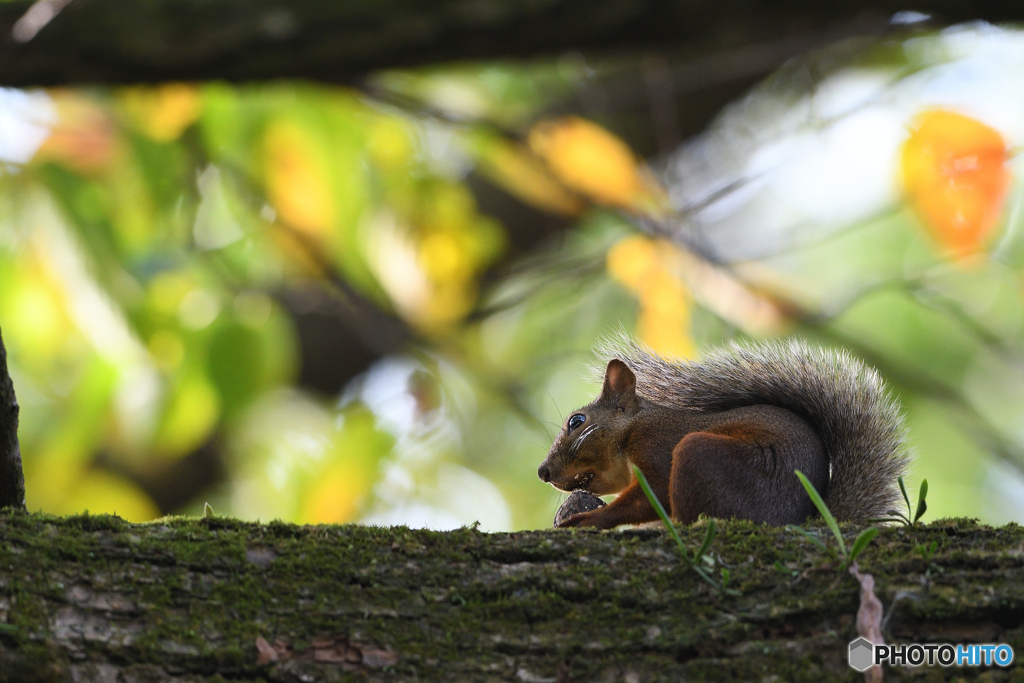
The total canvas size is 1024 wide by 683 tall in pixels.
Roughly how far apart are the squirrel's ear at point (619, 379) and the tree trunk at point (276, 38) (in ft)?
3.29

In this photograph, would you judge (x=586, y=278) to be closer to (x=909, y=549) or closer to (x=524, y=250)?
(x=524, y=250)

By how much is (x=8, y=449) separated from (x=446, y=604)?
91 cm

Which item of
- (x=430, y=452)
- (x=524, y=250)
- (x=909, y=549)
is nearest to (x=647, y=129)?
(x=524, y=250)

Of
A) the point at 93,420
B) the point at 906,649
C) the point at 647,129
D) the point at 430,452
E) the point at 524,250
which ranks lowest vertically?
the point at 906,649

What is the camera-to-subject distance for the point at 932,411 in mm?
5387

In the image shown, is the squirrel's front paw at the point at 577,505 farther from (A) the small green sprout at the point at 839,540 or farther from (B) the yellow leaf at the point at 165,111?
(B) the yellow leaf at the point at 165,111

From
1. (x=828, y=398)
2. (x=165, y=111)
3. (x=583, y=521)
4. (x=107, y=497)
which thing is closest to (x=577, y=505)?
(x=583, y=521)

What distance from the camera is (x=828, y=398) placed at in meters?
2.51

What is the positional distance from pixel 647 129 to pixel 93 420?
3.73m

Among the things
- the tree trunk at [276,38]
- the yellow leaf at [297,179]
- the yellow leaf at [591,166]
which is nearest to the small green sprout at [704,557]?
the tree trunk at [276,38]

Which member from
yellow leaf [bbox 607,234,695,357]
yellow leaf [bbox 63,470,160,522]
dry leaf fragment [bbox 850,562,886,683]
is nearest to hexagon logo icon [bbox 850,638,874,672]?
dry leaf fragment [bbox 850,562,886,683]

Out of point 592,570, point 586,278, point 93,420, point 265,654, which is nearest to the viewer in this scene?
point 265,654

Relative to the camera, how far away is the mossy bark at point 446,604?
1482mm

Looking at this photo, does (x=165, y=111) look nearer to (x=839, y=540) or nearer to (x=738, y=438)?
(x=738, y=438)
